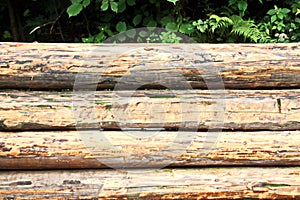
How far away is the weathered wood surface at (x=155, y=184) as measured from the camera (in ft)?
7.72

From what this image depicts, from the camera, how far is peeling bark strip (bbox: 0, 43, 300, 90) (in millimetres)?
2451

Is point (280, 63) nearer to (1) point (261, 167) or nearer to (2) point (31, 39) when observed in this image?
(1) point (261, 167)

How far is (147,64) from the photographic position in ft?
8.18

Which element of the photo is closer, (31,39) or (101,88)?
(101,88)

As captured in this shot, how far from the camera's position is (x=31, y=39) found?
13.0 ft

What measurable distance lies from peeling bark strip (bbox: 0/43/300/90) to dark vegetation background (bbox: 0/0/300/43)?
0.69 m

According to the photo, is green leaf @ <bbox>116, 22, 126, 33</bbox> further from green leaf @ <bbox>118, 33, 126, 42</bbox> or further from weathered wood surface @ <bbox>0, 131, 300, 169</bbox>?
weathered wood surface @ <bbox>0, 131, 300, 169</bbox>

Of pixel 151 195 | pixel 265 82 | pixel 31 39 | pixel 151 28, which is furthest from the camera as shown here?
pixel 31 39

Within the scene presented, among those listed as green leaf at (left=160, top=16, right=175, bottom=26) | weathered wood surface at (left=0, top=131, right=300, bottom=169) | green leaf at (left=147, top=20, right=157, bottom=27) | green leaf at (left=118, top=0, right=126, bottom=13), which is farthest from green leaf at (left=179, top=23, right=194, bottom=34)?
weathered wood surface at (left=0, top=131, right=300, bottom=169)

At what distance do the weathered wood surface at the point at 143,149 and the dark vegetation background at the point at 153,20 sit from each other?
103cm

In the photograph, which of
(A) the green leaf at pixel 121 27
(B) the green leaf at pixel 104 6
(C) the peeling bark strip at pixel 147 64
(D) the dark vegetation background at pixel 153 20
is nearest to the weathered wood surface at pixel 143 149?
(C) the peeling bark strip at pixel 147 64

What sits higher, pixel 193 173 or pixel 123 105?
pixel 123 105

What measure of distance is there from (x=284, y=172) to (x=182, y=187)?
2.03 feet

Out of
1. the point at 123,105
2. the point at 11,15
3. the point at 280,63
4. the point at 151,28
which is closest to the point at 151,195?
the point at 123,105
